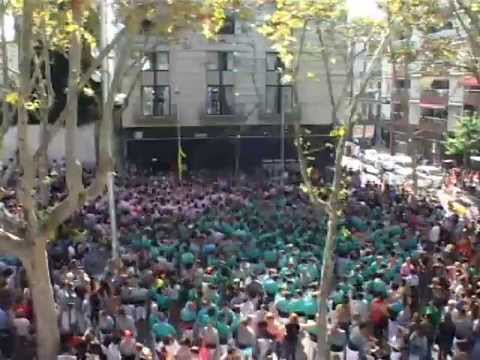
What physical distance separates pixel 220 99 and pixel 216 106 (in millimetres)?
375

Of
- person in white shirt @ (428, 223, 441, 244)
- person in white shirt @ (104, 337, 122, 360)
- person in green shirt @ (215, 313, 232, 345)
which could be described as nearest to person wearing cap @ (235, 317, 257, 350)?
person in green shirt @ (215, 313, 232, 345)

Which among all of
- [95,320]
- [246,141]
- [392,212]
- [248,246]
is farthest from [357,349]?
[246,141]

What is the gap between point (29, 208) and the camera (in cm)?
1075

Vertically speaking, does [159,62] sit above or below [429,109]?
above

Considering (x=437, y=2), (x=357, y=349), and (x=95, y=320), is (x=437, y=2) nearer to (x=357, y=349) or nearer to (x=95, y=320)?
(x=357, y=349)

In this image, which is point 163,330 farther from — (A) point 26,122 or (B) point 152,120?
(B) point 152,120

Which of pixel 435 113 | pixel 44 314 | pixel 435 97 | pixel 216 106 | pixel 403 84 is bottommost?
pixel 44 314

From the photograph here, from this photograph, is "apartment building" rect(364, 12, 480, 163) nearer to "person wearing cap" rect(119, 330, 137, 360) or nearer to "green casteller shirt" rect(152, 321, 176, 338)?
"green casteller shirt" rect(152, 321, 176, 338)

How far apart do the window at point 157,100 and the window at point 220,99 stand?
1.98m

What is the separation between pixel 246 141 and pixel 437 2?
2275 centimetres

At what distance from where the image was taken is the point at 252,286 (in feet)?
44.2

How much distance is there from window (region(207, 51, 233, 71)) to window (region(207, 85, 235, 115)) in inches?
34.4

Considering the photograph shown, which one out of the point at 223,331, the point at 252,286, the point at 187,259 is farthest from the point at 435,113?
the point at 223,331

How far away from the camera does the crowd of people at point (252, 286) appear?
37.8 ft
